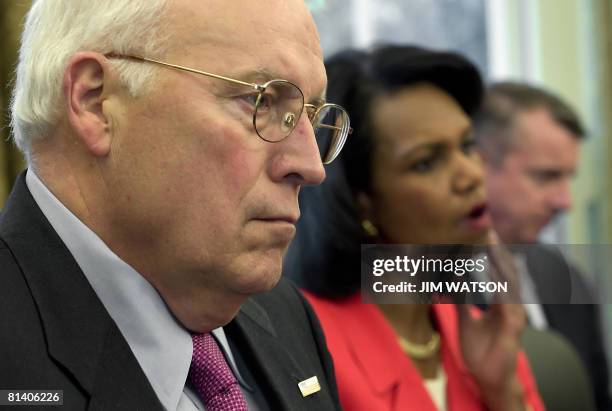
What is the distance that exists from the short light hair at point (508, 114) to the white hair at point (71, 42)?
2350mm

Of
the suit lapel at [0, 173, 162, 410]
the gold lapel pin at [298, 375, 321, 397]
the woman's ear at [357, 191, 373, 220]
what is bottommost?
the gold lapel pin at [298, 375, 321, 397]

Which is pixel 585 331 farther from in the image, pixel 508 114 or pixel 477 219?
pixel 477 219

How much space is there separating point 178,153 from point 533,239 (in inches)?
94.4

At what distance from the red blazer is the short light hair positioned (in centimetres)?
153

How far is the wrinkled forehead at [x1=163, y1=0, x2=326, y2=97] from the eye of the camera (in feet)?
4.17

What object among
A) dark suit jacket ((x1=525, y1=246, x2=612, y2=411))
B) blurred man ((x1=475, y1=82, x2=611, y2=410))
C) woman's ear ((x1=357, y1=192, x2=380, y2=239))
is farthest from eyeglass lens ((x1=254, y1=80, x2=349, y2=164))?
blurred man ((x1=475, y1=82, x2=611, y2=410))

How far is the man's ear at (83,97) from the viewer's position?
1271mm

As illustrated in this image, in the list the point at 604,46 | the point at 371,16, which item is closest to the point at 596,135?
the point at 604,46

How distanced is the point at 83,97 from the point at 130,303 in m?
0.29

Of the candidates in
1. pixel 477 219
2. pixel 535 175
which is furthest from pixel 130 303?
pixel 535 175

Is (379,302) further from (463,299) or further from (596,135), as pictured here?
(596,135)

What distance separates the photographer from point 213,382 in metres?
1.31

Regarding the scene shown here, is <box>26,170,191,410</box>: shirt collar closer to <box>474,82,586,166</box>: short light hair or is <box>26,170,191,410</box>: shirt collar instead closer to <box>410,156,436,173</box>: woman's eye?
<box>410,156,436,173</box>: woman's eye

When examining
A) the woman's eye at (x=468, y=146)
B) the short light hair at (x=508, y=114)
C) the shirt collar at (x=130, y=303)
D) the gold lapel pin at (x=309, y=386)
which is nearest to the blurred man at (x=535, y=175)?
the short light hair at (x=508, y=114)
